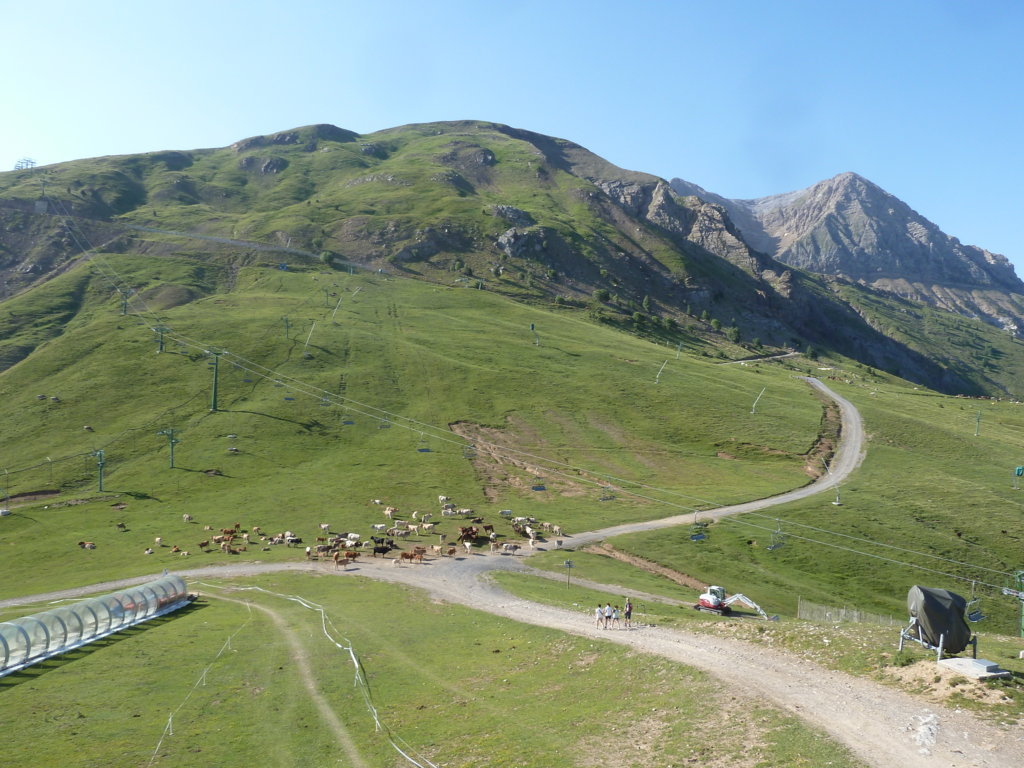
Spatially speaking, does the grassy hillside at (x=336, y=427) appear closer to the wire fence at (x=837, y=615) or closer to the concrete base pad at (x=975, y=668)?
the wire fence at (x=837, y=615)

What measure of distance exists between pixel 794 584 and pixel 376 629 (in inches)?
1873

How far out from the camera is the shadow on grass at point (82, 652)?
119ft

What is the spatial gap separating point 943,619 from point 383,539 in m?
59.6

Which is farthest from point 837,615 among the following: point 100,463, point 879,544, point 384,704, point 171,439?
point 100,463

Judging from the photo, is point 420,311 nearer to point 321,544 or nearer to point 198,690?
point 321,544

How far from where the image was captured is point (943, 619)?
28.7 meters

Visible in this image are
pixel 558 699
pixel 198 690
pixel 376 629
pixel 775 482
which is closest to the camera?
pixel 558 699

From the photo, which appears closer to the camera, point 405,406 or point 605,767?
point 605,767

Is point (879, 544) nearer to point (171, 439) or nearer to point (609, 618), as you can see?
point (609, 618)

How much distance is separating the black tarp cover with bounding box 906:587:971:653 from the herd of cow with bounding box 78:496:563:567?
49.4 meters

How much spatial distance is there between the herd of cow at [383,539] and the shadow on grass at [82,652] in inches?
798

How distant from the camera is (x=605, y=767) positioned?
2438 cm

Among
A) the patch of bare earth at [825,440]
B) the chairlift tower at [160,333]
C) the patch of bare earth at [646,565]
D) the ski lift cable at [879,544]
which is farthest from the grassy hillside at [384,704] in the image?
the chairlift tower at [160,333]

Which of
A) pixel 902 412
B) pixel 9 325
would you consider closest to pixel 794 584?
pixel 902 412
